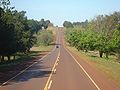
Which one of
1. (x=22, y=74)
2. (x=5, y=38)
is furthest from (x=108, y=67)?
(x=5, y=38)

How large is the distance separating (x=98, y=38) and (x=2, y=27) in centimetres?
3347

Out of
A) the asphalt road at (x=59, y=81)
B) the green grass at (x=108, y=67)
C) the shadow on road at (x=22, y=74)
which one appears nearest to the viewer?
the asphalt road at (x=59, y=81)

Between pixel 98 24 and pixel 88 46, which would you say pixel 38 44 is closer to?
pixel 98 24

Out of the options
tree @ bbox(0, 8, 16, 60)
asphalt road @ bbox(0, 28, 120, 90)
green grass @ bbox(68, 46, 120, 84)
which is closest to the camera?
asphalt road @ bbox(0, 28, 120, 90)

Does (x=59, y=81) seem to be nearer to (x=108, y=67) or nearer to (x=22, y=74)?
(x=22, y=74)

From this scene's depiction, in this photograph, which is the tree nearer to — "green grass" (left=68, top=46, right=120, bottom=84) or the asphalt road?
"green grass" (left=68, top=46, right=120, bottom=84)

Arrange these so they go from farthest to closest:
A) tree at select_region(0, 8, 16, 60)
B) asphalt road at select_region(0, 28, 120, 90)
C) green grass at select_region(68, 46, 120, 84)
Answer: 1. tree at select_region(0, 8, 16, 60)
2. green grass at select_region(68, 46, 120, 84)
3. asphalt road at select_region(0, 28, 120, 90)

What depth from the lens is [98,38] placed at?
7681cm

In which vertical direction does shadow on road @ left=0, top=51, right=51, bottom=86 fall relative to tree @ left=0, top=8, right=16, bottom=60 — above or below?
below

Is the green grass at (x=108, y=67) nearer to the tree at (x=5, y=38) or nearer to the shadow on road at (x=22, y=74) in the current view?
the shadow on road at (x=22, y=74)

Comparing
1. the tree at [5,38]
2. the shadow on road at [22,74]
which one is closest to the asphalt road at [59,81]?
the shadow on road at [22,74]

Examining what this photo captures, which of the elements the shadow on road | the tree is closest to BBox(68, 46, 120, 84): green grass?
the shadow on road

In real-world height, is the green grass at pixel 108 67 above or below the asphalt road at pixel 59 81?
below

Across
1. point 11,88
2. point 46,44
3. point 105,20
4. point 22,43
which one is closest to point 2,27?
point 22,43
